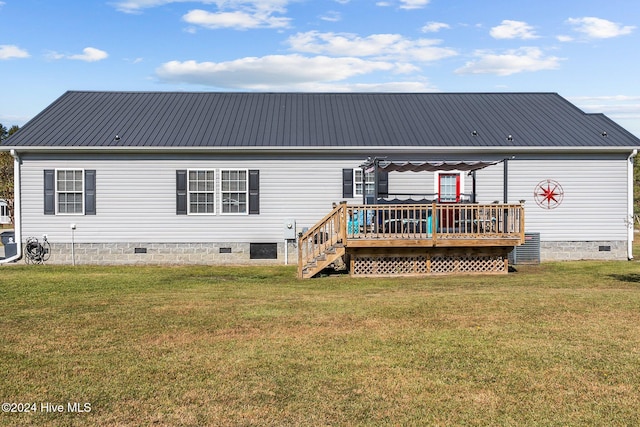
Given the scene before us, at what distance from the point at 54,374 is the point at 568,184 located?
1520 centimetres

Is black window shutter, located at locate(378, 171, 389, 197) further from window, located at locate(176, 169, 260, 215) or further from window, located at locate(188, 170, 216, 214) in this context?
window, located at locate(188, 170, 216, 214)

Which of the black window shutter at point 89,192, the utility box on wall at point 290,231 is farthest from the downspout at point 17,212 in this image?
the utility box on wall at point 290,231

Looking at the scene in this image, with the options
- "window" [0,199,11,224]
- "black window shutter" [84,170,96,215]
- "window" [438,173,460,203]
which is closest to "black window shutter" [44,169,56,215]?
"black window shutter" [84,170,96,215]

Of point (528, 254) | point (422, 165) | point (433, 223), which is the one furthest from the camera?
point (528, 254)

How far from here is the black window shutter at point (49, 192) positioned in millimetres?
17203

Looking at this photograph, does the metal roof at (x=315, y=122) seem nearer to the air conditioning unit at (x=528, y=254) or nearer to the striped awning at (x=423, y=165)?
the striped awning at (x=423, y=165)

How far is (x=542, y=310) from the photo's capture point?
371 inches

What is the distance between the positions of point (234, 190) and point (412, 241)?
5.65 metres

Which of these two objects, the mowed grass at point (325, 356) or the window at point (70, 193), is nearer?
the mowed grass at point (325, 356)

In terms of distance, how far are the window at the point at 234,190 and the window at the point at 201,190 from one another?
0.30 meters

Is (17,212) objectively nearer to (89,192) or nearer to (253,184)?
(89,192)

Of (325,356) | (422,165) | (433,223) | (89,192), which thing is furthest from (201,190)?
(325,356)

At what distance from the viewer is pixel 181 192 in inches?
680

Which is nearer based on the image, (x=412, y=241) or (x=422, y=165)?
(x=412, y=241)
